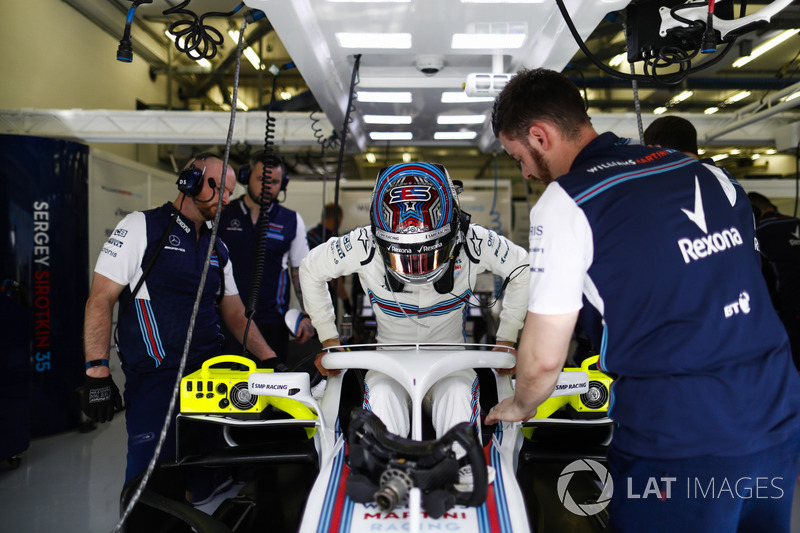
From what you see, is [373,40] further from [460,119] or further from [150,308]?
[150,308]

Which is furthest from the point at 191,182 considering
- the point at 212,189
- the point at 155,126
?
the point at 155,126

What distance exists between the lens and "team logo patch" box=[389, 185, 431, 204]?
1.99 m

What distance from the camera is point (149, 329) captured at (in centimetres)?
234

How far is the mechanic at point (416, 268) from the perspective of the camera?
192cm

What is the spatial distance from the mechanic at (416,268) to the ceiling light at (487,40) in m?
0.70

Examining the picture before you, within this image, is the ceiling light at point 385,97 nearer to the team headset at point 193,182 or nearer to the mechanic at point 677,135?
the team headset at point 193,182

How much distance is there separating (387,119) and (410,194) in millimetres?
1658

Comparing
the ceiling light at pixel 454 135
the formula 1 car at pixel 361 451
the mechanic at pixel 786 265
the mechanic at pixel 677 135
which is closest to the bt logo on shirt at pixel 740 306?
the formula 1 car at pixel 361 451

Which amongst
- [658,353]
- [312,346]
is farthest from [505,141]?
[312,346]

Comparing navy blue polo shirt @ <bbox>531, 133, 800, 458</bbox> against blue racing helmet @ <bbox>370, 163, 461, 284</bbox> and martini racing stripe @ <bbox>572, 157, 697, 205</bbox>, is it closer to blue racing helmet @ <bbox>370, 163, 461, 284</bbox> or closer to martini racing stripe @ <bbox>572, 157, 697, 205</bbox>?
martini racing stripe @ <bbox>572, 157, 697, 205</bbox>

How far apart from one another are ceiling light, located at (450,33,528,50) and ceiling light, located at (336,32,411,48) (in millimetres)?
228

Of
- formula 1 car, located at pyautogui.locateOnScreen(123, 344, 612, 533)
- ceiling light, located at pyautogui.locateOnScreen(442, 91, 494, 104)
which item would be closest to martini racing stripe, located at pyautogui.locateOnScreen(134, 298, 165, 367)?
formula 1 car, located at pyautogui.locateOnScreen(123, 344, 612, 533)

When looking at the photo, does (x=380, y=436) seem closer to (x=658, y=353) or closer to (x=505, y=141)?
(x=658, y=353)

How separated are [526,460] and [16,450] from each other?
3.31 meters
